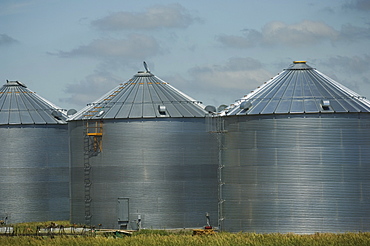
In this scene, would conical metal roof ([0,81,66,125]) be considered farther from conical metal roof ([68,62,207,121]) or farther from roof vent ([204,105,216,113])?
roof vent ([204,105,216,113])

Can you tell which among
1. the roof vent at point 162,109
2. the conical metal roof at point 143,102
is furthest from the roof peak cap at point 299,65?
the roof vent at point 162,109

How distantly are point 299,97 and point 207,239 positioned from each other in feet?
43.7

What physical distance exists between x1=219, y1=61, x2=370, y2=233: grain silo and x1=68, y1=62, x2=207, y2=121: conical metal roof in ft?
22.9

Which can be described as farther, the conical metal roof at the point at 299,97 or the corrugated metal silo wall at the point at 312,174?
the conical metal roof at the point at 299,97

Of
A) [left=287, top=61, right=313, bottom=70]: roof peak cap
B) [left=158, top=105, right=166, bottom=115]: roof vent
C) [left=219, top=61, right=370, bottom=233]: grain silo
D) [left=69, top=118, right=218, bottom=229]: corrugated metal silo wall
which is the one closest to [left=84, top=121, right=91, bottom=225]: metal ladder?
[left=69, top=118, right=218, bottom=229]: corrugated metal silo wall

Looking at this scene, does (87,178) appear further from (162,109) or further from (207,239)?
(207,239)

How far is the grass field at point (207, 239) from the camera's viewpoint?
2315 inches

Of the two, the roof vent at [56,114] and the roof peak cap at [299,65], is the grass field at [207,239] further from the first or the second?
the roof vent at [56,114]

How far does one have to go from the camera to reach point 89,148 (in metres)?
72.8

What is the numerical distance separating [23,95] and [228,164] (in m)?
24.3

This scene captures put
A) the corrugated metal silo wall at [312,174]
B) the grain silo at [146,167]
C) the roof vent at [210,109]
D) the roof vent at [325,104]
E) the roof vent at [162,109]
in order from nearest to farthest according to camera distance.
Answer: the corrugated metal silo wall at [312,174]
the roof vent at [325,104]
the grain silo at [146,167]
the roof vent at [162,109]
the roof vent at [210,109]

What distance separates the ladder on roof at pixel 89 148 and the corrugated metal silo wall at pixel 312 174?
43.2ft

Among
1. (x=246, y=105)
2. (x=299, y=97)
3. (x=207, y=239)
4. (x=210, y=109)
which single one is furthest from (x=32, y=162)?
(x=299, y=97)

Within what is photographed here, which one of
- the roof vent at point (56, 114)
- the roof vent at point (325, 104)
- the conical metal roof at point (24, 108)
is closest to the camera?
the roof vent at point (325, 104)
